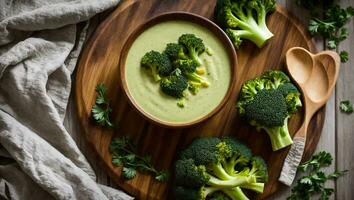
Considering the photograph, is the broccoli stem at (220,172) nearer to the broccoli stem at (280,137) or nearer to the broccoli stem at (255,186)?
the broccoli stem at (255,186)

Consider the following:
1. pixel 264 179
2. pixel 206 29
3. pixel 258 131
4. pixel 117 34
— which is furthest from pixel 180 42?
pixel 264 179

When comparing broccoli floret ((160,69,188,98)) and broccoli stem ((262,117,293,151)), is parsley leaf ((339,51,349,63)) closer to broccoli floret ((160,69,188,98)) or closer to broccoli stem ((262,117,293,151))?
broccoli stem ((262,117,293,151))

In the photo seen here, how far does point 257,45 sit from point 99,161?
92 cm

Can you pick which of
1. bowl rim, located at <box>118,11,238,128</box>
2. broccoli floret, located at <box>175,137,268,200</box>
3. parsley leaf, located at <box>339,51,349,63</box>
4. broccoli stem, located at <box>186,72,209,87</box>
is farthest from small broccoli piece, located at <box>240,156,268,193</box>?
parsley leaf, located at <box>339,51,349,63</box>

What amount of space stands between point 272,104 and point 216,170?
1.27 ft

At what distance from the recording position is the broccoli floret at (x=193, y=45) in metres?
2.59

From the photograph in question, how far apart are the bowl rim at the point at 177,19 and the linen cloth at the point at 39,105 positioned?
25 cm

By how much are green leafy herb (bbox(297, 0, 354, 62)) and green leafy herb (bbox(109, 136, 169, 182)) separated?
993 millimetres

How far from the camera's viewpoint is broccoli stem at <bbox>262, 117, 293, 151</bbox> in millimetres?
2666

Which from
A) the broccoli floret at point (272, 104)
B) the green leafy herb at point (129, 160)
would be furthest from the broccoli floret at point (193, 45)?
the green leafy herb at point (129, 160)

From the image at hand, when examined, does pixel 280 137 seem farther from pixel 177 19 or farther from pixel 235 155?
pixel 177 19

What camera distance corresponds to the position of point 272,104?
263 centimetres

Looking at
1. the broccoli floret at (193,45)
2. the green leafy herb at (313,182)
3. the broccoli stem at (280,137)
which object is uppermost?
the broccoli floret at (193,45)

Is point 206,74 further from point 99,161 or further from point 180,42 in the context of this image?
point 99,161
